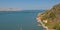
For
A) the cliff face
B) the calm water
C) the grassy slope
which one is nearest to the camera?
the cliff face

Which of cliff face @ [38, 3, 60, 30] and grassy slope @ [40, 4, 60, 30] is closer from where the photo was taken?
cliff face @ [38, 3, 60, 30]

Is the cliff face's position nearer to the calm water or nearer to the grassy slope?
the grassy slope

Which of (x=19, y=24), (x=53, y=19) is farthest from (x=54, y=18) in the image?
(x=19, y=24)

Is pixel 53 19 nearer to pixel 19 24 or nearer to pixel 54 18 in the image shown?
pixel 54 18

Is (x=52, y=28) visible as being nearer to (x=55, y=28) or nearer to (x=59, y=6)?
(x=55, y=28)

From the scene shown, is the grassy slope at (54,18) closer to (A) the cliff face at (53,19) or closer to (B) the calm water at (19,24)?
(A) the cliff face at (53,19)

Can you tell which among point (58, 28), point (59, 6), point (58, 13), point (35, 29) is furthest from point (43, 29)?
point (59, 6)

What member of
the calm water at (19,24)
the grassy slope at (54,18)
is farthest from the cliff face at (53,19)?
the calm water at (19,24)

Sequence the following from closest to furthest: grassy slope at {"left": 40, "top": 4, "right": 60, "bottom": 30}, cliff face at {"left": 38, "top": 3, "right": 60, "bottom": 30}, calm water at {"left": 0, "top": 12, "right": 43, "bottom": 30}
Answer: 1. cliff face at {"left": 38, "top": 3, "right": 60, "bottom": 30}
2. grassy slope at {"left": 40, "top": 4, "right": 60, "bottom": 30}
3. calm water at {"left": 0, "top": 12, "right": 43, "bottom": 30}

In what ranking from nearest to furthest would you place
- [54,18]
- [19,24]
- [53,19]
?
[54,18]
[53,19]
[19,24]

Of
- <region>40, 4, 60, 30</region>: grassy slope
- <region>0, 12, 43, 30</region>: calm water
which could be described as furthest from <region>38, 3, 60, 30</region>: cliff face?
<region>0, 12, 43, 30</region>: calm water

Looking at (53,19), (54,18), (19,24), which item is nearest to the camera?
(54,18)

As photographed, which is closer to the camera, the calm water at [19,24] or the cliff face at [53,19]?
the cliff face at [53,19]
